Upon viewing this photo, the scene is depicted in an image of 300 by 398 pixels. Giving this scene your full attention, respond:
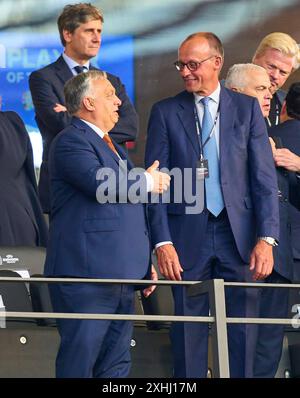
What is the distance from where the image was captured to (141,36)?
9055 millimetres

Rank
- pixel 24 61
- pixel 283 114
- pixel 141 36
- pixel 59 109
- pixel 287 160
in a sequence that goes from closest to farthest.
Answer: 1. pixel 287 160
2. pixel 283 114
3. pixel 59 109
4. pixel 24 61
5. pixel 141 36

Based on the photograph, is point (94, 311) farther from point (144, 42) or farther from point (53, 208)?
point (144, 42)

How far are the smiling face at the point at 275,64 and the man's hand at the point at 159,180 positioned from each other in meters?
1.82

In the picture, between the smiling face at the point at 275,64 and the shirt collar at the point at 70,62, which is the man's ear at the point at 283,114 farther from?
the shirt collar at the point at 70,62

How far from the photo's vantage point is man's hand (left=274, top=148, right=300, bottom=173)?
6.73 meters

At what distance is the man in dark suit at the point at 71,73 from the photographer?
7.61 m

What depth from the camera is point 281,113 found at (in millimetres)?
7125

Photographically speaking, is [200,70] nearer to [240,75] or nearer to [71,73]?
[240,75]

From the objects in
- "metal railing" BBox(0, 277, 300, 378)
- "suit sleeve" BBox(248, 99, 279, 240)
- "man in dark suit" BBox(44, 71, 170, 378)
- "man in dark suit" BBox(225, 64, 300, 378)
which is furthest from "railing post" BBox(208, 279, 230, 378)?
"suit sleeve" BBox(248, 99, 279, 240)

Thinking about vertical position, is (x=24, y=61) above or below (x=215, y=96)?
above

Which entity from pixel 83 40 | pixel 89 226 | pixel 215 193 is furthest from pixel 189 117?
pixel 83 40

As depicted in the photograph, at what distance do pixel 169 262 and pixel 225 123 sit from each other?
75 centimetres

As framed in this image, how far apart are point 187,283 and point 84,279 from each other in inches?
17.6

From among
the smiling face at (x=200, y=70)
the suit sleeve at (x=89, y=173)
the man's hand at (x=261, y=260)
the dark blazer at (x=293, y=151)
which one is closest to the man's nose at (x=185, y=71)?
the smiling face at (x=200, y=70)
